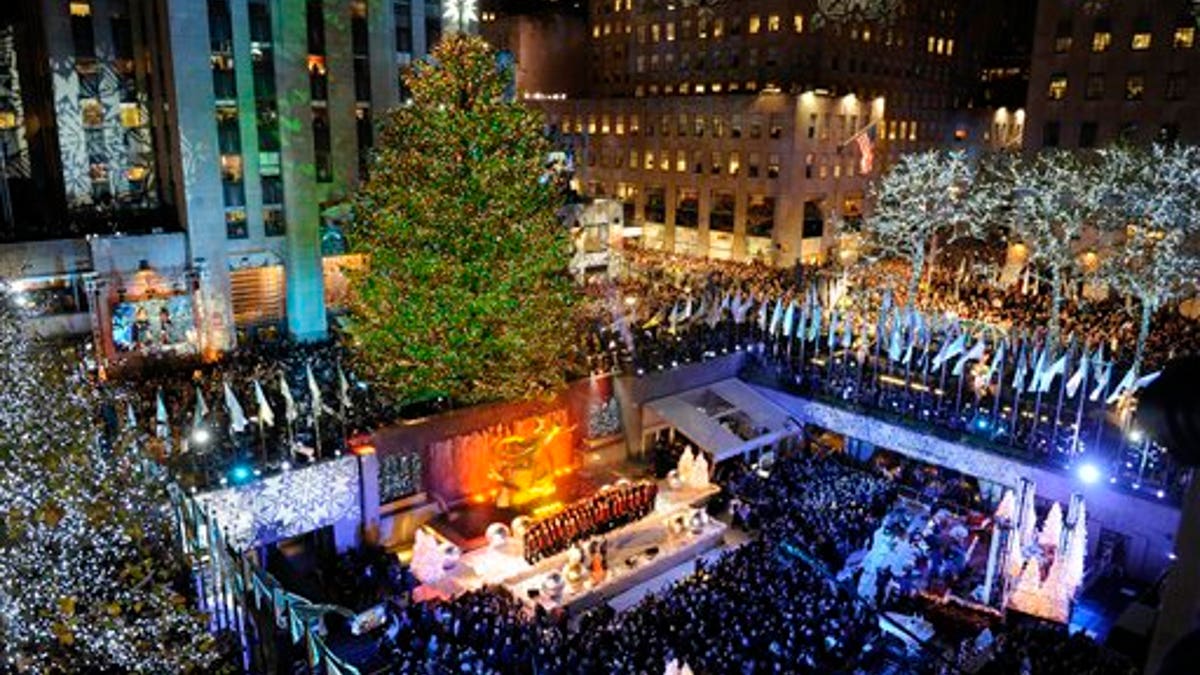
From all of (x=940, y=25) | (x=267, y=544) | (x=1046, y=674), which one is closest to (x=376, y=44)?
(x=267, y=544)

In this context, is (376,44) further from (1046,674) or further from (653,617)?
(1046,674)

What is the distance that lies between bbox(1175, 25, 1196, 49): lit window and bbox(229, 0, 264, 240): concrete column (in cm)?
5125

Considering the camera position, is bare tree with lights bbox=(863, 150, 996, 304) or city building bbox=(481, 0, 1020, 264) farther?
city building bbox=(481, 0, 1020, 264)

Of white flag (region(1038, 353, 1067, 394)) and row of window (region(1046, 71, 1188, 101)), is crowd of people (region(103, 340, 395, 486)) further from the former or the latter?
row of window (region(1046, 71, 1188, 101))

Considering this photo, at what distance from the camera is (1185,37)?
1982 inches

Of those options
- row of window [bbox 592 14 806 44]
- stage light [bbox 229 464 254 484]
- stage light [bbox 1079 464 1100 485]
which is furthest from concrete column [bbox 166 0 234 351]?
row of window [bbox 592 14 806 44]

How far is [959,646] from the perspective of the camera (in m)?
20.2

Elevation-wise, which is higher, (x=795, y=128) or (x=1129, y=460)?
(x=795, y=128)

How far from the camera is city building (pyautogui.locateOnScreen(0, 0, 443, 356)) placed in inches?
1428

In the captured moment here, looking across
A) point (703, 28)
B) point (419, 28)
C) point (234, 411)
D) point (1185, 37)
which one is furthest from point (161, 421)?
point (703, 28)

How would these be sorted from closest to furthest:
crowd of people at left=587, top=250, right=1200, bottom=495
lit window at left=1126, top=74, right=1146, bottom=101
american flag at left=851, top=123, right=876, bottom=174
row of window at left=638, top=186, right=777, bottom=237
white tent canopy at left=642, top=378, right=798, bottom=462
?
1. crowd of people at left=587, top=250, right=1200, bottom=495
2. white tent canopy at left=642, top=378, right=798, bottom=462
3. lit window at left=1126, top=74, right=1146, bottom=101
4. american flag at left=851, top=123, right=876, bottom=174
5. row of window at left=638, top=186, right=777, bottom=237

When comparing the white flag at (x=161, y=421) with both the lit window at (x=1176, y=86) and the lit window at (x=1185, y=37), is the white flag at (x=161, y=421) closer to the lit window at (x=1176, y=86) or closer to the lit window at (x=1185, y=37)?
the lit window at (x=1176, y=86)

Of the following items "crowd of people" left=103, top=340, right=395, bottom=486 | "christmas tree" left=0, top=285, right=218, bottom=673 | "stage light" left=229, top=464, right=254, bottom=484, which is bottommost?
"stage light" left=229, top=464, right=254, bottom=484

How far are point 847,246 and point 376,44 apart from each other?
4244 cm
